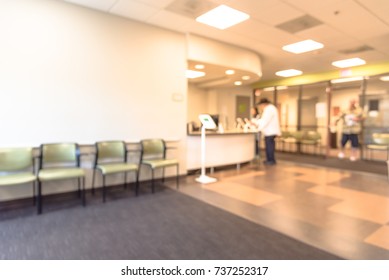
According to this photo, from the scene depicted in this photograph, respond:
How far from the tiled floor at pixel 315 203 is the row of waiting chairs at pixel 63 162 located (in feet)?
3.18

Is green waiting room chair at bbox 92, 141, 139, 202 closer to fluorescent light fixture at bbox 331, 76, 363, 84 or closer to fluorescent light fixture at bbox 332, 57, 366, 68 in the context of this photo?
fluorescent light fixture at bbox 332, 57, 366, 68

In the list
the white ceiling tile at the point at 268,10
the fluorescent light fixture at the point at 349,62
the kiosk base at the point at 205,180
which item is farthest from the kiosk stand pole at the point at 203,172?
the fluorescent light fixture at the point at 349,62

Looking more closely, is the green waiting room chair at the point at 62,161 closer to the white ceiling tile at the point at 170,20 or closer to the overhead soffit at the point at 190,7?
the white ceiling tile at the point at 170,20

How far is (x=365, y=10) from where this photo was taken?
3896 millimetres

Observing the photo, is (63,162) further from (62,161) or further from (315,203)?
(315,203)

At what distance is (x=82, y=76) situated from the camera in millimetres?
3959

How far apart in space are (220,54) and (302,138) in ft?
16.9

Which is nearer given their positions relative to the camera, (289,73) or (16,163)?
(16,163)

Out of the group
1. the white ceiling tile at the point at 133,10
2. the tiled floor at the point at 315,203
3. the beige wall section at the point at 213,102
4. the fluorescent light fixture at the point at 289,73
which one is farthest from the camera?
the beige wall section at the point at 213,102

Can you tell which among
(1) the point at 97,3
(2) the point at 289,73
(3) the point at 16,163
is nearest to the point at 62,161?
(3) the point at 16,163

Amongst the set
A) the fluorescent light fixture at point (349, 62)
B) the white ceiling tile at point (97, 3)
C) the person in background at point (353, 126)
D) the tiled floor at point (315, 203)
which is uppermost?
the white ceiling tile at point (97, 3)

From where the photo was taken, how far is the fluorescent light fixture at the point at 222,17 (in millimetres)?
4050

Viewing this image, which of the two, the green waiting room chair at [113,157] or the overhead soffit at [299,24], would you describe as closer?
the green waiting room chair at [113,157]
